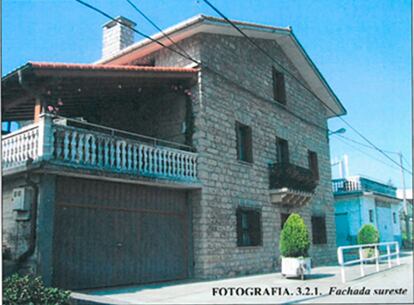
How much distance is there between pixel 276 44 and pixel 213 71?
4.13m

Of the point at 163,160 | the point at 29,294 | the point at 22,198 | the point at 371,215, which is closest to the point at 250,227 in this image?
the point at 163,160

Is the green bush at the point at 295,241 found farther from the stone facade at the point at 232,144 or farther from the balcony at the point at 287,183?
the balcony at the point at 287,183

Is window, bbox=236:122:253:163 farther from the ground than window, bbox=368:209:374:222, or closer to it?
farther from the ground

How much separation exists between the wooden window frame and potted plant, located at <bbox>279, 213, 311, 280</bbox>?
19.0 feet

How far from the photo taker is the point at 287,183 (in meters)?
13.1

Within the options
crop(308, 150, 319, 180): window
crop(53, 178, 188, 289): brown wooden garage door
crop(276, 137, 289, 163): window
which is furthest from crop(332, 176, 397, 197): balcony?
crop(53, 178, 188, 289): brown wooden garage door

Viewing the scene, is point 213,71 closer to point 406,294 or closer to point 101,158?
point 101,158

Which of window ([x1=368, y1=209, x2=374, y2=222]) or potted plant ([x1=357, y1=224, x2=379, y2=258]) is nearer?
potted plant ([x1=357, y1=224, x2=379, y2=258])

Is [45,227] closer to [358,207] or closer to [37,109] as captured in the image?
[37,109]

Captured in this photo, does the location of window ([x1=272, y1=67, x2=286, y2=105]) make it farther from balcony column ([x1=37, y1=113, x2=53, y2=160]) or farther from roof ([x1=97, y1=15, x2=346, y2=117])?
balcony column ([x1=37, y1=113, x2=53, y2=160])

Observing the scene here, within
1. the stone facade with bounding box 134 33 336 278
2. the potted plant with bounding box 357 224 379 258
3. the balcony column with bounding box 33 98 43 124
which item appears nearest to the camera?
the balcony column with bounding box 33 98 43 124

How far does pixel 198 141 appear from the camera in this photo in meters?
10.5

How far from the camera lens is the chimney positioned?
13461mm

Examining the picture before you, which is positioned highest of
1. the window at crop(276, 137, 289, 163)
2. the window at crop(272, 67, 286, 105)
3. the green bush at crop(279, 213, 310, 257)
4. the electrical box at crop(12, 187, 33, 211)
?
the window at crop(272, 67, 286, 105)
